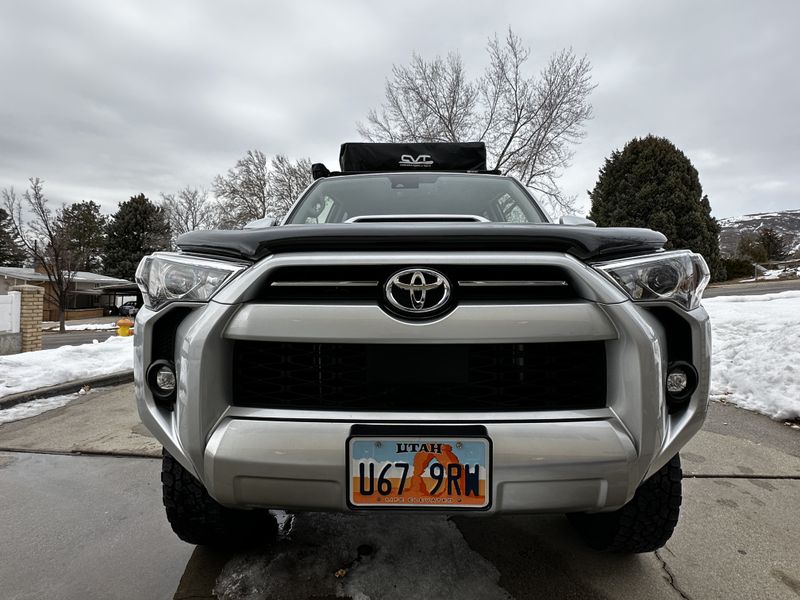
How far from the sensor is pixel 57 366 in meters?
5.25

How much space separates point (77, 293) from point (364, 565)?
42.0 meters

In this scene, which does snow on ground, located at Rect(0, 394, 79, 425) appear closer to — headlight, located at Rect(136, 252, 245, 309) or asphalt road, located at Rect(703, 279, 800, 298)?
headlight, located at Rect(136, 252, 245, 309)

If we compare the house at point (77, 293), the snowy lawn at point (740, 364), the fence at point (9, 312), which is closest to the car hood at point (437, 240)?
the snowy lawn at point (740, 364)

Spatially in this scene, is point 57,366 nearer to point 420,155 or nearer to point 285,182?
point 420,155

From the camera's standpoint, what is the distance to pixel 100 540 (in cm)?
197

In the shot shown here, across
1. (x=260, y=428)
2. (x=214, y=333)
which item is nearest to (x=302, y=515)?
(x=260, y=428)

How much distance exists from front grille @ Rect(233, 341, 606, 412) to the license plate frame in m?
0.12

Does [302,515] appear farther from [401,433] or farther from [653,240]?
[653,240]

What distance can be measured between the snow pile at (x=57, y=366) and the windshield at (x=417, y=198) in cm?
401

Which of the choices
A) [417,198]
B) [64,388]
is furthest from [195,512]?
[64,388]

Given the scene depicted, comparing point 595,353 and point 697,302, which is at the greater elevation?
point 697,302

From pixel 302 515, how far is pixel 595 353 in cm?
158

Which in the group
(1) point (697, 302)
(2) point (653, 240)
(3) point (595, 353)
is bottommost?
(3) point (595, 353)

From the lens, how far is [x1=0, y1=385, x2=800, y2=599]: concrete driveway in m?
1.61
